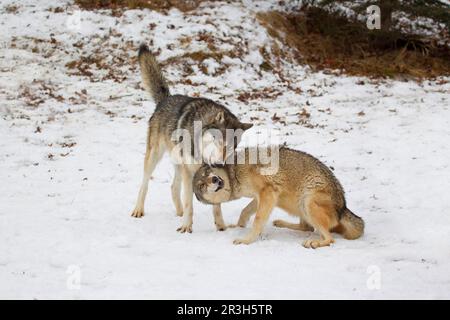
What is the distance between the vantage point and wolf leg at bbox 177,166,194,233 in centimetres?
720

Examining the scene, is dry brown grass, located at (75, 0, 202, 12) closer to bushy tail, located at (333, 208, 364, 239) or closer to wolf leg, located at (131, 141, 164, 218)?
wolf leg, located at (131, 141, 164, 218)

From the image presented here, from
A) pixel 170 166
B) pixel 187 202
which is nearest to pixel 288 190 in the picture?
pixel 187 202

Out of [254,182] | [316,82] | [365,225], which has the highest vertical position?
[316,82]

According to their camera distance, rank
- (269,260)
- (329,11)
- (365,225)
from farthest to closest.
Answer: (329,11) → (365,225) → (269,260)

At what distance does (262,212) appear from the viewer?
666 centimetres

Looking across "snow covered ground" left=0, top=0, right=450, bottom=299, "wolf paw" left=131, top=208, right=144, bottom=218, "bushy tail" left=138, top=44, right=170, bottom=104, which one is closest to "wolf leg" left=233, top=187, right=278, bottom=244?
"snow covered ground" left=0, top=0, right=450, bottom=299

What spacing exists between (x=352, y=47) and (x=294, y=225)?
1210cm

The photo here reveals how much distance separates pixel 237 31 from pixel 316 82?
351 centimetres

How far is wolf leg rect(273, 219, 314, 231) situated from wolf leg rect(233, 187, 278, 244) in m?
0.75

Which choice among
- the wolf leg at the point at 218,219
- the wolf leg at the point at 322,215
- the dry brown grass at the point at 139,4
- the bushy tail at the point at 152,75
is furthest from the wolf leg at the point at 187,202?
the dry brown grass at the point at 139,4

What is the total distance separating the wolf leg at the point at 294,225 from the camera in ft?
23.7

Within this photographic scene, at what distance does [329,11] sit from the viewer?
19203 millimetres

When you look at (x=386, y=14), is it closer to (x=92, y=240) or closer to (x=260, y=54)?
(x=260, y=54)
